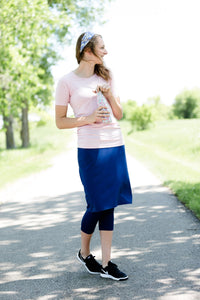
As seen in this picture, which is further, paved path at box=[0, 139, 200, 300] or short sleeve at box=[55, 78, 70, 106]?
short sleeve at box=[55, 78, 70, 106]

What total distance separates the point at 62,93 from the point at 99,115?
1.28 ft

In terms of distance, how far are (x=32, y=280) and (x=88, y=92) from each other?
1.74 m

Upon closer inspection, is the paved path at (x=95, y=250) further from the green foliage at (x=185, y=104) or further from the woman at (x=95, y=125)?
the green foliage at (x=185, y=104)

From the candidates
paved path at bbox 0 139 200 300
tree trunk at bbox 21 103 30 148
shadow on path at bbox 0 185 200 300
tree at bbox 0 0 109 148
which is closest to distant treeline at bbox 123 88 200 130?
tree trunk at bbox 21 103 30 148

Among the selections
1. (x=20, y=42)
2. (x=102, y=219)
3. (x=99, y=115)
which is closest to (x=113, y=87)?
(x=99, y=115)

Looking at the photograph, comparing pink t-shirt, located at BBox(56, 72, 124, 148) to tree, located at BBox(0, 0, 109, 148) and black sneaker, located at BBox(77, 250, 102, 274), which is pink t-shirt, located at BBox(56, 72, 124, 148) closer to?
black sneaker, located at BBox(77, 250, 102, 274)

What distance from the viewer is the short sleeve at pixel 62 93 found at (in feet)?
10.7

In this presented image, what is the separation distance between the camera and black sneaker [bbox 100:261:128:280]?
327 cm

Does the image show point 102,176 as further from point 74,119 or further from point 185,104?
point 185,104

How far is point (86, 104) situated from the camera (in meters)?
3.28

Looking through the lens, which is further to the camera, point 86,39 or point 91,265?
point 91,265

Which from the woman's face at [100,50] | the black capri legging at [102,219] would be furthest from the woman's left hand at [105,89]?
the black capri legging at [102,219]

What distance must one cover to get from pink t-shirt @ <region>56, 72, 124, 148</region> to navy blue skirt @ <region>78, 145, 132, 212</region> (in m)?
0.07

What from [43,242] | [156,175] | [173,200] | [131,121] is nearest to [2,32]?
[156,175]
